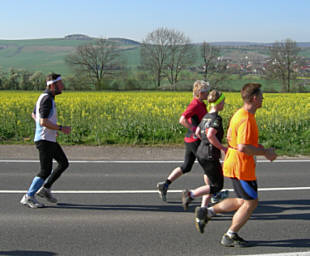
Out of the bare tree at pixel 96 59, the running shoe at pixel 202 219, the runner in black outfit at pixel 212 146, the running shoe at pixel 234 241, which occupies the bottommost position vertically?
the running shoe at pixel 234 241

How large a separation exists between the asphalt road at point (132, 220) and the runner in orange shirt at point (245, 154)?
39 cm

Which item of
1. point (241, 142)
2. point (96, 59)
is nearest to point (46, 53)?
point (96, 59)

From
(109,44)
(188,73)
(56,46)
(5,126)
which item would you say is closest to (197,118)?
(5,126)

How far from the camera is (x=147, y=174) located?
28.1ft

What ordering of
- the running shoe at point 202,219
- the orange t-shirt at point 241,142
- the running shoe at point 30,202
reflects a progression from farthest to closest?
1. the running shoe at point 30,202
2. the running shoe at point 202,219
3. the orange t-shirt at point 241,142

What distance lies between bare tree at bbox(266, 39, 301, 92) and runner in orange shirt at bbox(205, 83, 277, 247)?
60918 mm

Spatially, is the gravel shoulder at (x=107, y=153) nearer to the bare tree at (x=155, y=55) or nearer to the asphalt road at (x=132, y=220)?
the asphalt road at (x=132, y=220)

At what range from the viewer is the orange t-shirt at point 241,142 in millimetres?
4227

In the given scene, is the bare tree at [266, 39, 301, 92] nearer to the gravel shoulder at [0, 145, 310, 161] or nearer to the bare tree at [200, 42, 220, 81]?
the bare tree at [200, 42, 220, 81]

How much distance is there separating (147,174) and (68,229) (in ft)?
11.8

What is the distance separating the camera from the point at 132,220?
216 inches

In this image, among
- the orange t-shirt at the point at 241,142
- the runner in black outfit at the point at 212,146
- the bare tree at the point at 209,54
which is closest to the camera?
the orange t-shirt at the point at 241,142

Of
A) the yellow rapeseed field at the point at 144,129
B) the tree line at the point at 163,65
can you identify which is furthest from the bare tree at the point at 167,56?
the yellow rapeseed field at the point at 144,129

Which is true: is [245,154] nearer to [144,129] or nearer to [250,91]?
[250,91]
